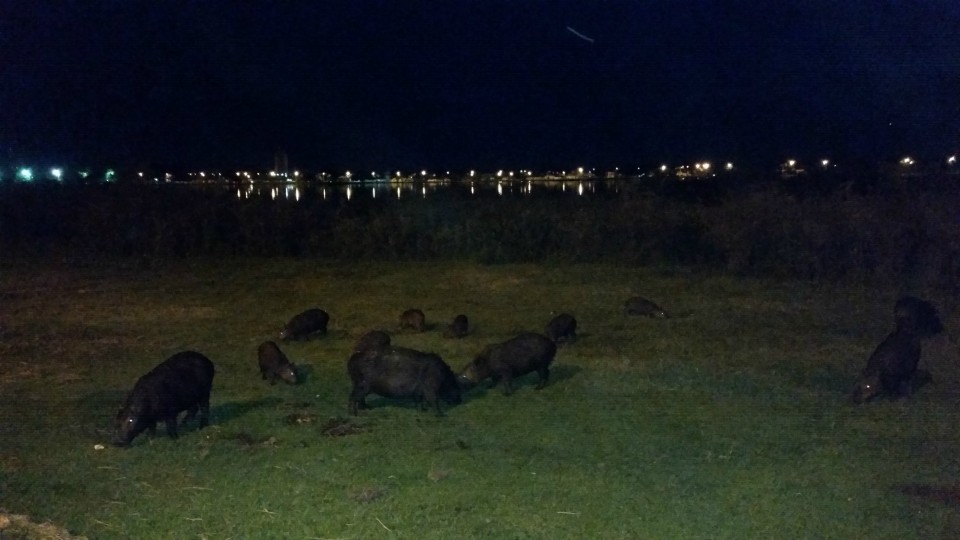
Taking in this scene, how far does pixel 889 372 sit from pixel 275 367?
7.26m

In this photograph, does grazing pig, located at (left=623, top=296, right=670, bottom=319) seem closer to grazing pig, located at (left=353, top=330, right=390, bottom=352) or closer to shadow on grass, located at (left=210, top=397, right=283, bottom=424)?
grazing pig, located at (left=353, top=330, right=390, bottom=352)

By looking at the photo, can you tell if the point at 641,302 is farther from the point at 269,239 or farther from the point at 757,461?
the point at 269,239

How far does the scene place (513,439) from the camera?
8648 millimetres

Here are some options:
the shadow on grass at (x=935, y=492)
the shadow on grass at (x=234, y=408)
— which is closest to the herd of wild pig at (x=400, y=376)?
the shadow on grass at (x=234, y=408)

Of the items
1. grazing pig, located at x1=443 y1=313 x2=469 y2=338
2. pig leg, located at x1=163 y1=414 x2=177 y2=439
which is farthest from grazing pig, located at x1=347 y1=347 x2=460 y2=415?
grazing pig, located at x1=443 y1=313 x2=469 y2=338

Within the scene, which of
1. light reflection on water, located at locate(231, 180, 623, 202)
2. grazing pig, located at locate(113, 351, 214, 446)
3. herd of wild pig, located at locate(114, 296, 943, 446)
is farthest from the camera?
light reflection on water, located at locate(231, 180, 623, 202)

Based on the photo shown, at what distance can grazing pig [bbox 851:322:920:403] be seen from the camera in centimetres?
995

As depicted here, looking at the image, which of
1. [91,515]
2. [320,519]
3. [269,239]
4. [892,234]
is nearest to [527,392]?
[320,519]

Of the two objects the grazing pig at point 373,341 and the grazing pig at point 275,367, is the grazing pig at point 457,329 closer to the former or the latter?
the grazing pig at point 373,341

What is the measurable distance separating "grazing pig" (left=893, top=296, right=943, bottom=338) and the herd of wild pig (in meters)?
2.96

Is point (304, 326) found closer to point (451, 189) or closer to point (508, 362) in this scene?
point (508, 362)

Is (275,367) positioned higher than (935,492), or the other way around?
(275,367)

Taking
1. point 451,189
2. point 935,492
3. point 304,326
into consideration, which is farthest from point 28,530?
point 451,189

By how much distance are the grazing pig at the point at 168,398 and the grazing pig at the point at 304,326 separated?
4266mm
